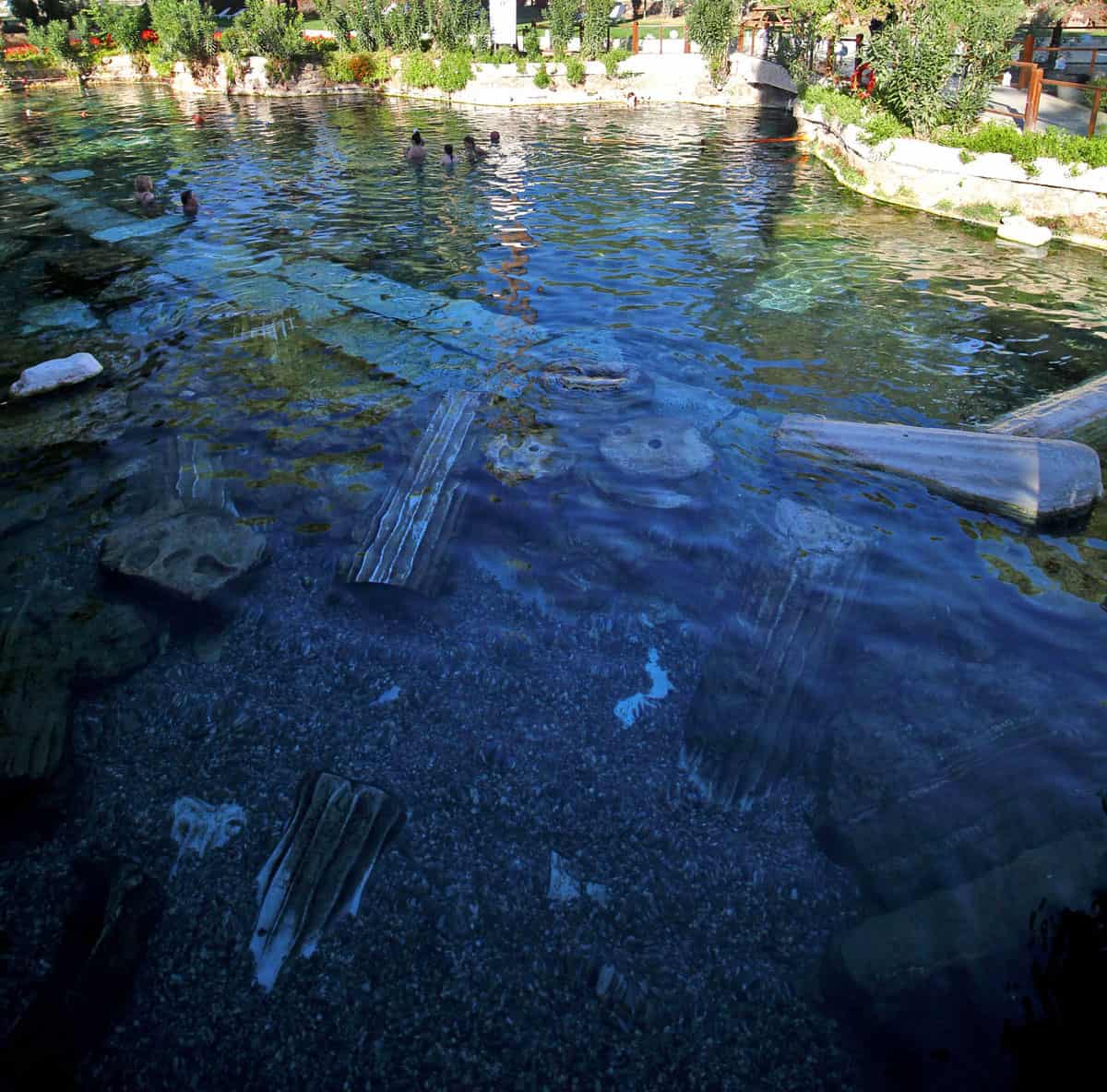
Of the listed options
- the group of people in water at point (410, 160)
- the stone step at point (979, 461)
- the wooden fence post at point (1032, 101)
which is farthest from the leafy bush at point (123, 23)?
the stone step at point (979, 461)

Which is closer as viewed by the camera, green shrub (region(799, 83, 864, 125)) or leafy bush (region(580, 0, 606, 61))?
green shrub (region(799, 83, 864, 125))

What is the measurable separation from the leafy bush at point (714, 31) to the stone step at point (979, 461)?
32362 mm

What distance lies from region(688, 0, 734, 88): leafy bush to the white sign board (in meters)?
9.18

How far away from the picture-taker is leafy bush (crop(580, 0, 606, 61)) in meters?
34.2

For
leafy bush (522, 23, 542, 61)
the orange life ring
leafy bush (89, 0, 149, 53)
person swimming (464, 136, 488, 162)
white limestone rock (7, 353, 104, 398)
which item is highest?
leafy bush (89, 0, 149, 53)

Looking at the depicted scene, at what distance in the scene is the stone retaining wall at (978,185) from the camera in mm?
14594

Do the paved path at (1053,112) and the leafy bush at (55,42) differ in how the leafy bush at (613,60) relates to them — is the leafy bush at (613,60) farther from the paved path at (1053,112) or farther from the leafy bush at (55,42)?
the leafy bush at (55,42)

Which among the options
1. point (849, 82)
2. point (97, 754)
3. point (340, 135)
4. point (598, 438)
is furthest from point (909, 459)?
point (340, 135)

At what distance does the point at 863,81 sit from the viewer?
1022 inches

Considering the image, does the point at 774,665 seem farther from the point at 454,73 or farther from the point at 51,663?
the point at 454,73

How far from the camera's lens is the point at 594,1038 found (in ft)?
11.6

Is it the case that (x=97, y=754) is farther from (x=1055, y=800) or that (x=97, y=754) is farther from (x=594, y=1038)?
(x=1055, y=800)

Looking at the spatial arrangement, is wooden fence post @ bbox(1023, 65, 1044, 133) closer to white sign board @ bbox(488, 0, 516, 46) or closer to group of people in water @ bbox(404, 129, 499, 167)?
group of people in water @ bbox(404, 129, 499, 167)

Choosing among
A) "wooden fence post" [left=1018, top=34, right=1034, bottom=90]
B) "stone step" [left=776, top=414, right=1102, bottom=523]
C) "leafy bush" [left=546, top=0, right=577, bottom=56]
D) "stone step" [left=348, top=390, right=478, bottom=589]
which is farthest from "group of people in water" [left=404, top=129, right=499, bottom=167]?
"stone step" [left=776, top=414, right=1102, bottom=523]
